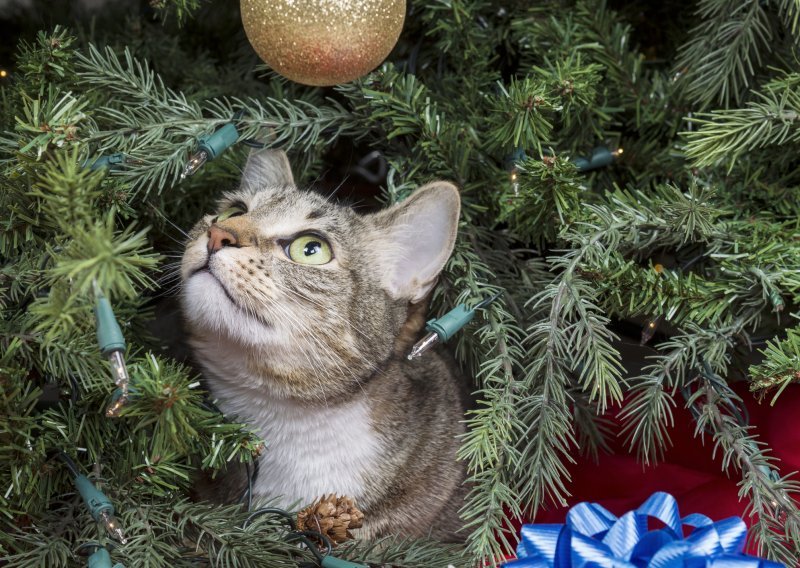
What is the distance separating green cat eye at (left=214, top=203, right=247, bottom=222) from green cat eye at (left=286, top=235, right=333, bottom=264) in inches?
4.6

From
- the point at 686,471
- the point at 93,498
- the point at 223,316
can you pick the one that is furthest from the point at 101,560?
the point at 686,471

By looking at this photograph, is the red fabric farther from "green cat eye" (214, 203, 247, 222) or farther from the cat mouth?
"green cat eye" (214, 203, 247, 222)

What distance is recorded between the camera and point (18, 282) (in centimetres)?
87

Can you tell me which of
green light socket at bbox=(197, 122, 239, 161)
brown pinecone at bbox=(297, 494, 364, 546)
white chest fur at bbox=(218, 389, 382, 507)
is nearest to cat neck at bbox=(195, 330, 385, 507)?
white chest fur at bbox=(218, 389, 382, 507)

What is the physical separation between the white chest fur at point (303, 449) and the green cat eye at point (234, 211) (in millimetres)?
244

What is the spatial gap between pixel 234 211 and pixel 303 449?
0.34 meters

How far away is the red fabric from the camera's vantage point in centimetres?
107

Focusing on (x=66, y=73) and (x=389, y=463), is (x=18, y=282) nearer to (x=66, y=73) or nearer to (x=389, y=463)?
(x=66, y=73)

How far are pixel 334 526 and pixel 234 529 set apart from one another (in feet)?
0.43

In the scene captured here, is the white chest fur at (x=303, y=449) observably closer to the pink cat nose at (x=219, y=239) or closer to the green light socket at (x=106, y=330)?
the pink cat nose at (x=219, y=239)

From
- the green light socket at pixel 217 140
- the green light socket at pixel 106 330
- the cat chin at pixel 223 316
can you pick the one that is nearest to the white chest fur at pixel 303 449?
the cat chin at pixel 223 316

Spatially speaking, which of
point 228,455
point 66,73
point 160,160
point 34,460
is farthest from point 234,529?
point 66,73

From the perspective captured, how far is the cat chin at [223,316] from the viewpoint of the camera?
103cm

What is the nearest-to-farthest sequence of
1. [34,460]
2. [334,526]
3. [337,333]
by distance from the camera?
[34,460] < [334,526] < [337,333]
